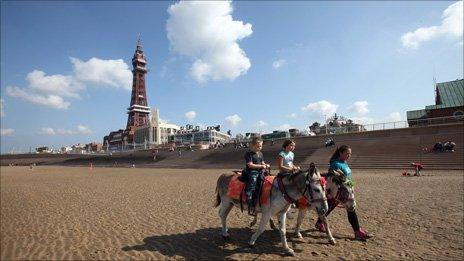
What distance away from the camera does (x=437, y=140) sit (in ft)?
115

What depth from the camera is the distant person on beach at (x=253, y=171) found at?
737 cm

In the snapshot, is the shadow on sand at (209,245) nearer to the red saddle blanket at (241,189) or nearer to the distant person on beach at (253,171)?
the distant person on beach at (253,171)

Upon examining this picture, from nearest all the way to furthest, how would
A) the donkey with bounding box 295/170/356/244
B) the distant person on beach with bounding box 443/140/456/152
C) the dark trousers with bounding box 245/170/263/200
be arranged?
the dark trousers with bounding box 245/170/263/200 → the donkey with bounding box 295/170/356/244 → the distant person on beach with bounding box 443/140/456/152

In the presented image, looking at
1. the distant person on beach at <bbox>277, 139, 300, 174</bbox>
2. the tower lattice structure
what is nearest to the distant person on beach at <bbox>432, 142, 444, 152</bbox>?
the distant person on beach at <bbox>277, 139, 300, 174</bbox>

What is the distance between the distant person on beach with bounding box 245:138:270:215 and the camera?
7.37 m

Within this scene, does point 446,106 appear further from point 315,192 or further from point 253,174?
point 315,192

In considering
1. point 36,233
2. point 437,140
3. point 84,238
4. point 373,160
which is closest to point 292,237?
point 84,238

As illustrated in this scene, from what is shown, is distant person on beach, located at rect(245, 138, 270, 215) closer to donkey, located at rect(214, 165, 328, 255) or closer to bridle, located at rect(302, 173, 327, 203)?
donkey, located at rect(214, 165, 328, 255)

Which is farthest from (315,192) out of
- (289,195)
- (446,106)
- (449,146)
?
(446,106)

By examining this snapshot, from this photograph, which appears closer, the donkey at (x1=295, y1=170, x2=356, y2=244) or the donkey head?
the donkey head

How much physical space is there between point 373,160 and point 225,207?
28519 millimetres

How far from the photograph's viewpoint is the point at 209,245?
7883 mm

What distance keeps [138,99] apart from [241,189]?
15214 centimetres

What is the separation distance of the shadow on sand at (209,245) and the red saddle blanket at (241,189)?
106 cm
